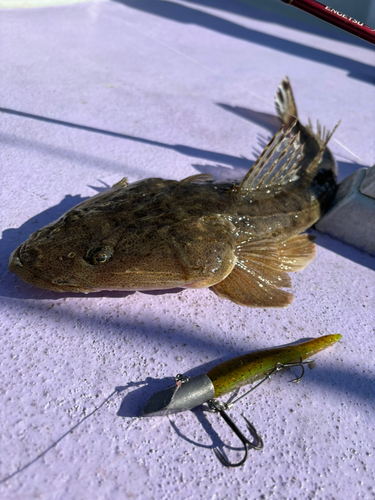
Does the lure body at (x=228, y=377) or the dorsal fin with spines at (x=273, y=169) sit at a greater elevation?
the dorsal fin with spines at (x=273, y=169)

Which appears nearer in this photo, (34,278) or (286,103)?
(34,278)

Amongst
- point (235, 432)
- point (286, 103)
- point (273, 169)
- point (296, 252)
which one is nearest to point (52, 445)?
point (235, 432)

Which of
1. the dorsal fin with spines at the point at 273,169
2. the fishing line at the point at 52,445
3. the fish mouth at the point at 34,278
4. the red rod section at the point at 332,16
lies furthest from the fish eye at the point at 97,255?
the red rod section at the point at 332,16

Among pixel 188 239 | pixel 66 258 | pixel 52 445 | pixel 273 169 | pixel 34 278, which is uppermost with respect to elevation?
pixel 273 169

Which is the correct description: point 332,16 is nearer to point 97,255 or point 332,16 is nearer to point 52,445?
point 97,255

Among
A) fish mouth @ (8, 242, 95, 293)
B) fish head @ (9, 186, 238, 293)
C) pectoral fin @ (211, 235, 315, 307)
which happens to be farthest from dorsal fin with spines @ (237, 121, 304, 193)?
fish mouth @ (8, 242, 95, 293)

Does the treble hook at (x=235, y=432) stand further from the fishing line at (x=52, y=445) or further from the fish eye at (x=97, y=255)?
the fish eye at (x=97, y=255)

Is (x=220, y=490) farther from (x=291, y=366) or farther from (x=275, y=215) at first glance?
(x=275, y=215)
